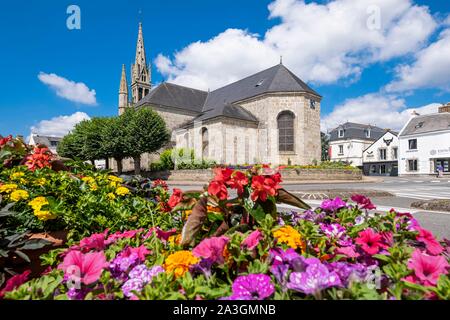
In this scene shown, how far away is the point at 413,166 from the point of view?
3641 centimetres

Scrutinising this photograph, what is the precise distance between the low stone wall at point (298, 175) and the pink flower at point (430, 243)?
64.3 ft

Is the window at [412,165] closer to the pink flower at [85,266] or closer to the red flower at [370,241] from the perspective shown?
the red flower at [370,241]

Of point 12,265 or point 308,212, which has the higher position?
point 308,212

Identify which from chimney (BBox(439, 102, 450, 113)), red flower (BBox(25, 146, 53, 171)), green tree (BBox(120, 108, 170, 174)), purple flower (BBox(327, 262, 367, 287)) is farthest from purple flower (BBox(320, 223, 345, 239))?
chimney (BBox(439, 102, 450, 113))

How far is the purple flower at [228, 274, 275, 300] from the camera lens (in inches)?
32.0

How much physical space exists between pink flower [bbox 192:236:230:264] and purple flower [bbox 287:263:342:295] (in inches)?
11.2

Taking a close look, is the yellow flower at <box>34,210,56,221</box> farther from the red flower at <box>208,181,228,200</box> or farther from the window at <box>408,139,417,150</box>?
the window at <box>408,139,417,150</box>

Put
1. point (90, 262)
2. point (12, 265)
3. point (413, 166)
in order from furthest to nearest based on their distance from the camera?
point (413, 166) → point (12, 265) → point (90, 262)

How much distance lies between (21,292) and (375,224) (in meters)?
1.66

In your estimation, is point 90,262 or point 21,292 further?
point 90,262

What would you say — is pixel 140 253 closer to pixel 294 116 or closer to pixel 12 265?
pixel 12 265

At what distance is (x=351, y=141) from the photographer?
4859 cm

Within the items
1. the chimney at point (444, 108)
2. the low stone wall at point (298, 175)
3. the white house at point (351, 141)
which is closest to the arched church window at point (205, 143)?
the low stone wall at point (298, 175)
